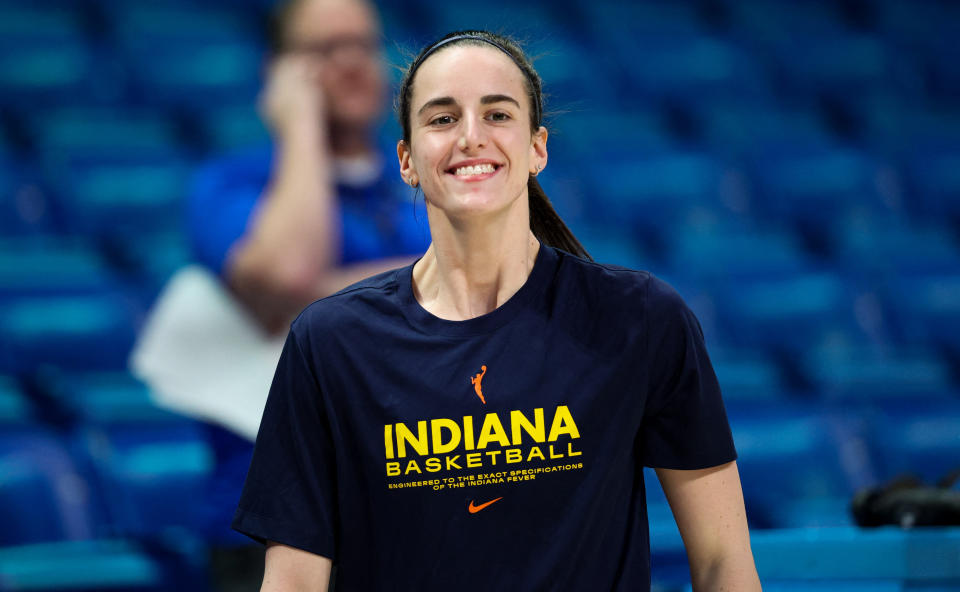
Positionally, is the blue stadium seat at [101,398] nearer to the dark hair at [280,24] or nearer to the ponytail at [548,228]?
the dark hair at [280,24]

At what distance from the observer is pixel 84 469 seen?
2.67 meters

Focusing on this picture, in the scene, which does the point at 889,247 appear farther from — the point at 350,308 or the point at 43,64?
the point at 350,308

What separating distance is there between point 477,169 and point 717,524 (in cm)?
42

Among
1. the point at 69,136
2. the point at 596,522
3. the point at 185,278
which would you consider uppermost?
the point at 69,136

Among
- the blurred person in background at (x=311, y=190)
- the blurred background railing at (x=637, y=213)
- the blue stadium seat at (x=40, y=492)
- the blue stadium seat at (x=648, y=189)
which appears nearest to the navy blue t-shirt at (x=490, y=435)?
the blurred person in background at (x=311, y=190)

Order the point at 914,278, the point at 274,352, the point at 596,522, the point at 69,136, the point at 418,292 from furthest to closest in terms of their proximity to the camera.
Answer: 1. the point at 914,278
2. the point at 69,136
3. the point at 274,352
4. the point at 418,292
5. the point at 596,522

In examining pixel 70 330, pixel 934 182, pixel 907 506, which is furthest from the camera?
pixel 934 182

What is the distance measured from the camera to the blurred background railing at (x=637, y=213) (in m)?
2.73

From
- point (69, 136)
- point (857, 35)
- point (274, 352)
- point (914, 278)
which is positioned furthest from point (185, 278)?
point (857, 35)

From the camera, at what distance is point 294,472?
3.56 ft

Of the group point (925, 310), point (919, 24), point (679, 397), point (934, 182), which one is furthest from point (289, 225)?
point (919, 24)

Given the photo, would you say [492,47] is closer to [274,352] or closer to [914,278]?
[274,352]

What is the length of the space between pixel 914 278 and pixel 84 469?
2.72 meters

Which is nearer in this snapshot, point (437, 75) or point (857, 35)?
point (437, 75)
